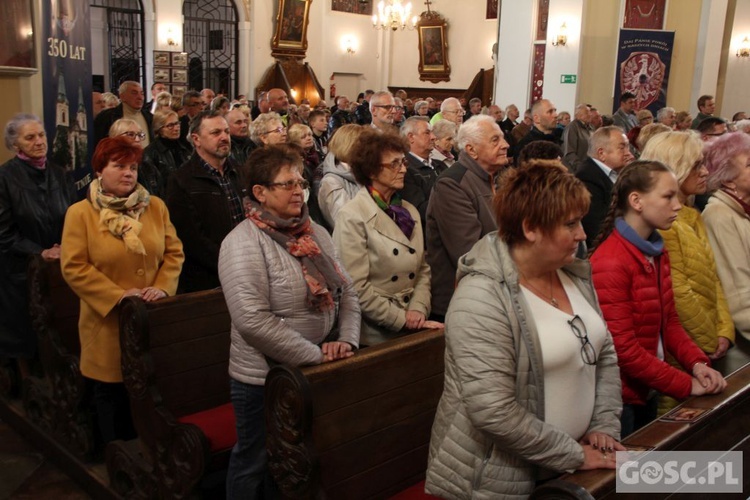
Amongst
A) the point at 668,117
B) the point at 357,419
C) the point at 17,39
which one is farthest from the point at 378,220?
the point at 668,117

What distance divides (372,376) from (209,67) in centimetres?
1687

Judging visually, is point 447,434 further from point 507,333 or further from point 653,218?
point 653,218

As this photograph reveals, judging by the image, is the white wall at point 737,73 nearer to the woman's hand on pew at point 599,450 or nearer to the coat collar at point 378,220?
the coat collar at point 378,220

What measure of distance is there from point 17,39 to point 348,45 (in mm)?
17216

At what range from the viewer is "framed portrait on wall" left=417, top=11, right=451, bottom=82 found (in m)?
21.5

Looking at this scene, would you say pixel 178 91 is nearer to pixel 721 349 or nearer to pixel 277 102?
pixel 277 102

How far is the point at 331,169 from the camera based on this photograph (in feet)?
15.5

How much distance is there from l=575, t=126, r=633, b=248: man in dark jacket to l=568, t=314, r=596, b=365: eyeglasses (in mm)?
2581

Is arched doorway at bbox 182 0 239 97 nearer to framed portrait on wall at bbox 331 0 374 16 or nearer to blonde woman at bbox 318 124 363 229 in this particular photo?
framed portrait on wall at bbox 331 0 374 16

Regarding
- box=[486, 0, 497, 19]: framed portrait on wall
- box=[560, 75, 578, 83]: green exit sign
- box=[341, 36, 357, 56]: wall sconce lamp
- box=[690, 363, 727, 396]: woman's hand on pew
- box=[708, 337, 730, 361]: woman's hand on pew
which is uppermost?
box=[486, 0, 497, 19]: framed portrait on wall

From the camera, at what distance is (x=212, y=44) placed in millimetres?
18219

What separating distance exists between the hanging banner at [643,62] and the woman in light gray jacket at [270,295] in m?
11.7

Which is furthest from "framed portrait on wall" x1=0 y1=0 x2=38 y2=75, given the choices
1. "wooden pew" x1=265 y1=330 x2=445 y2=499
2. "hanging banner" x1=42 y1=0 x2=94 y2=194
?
"wooden pew" x1=265 y1=330 x2=445 y2=499

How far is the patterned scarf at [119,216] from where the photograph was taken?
3.31m
